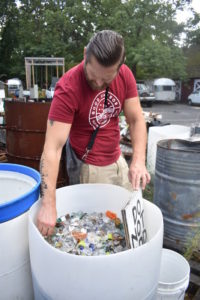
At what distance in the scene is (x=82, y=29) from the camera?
20.7 m

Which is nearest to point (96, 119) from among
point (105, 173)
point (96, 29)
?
point (105, 173)

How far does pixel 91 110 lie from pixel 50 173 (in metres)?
0.48

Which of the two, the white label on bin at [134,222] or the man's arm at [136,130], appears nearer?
the white label on bin at [134,222]

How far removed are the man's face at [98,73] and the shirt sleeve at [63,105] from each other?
0.13m

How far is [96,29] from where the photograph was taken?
20594mm

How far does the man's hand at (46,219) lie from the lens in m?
1.25

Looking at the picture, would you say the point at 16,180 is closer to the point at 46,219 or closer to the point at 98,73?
the point at 46,219

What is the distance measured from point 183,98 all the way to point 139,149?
2776cm

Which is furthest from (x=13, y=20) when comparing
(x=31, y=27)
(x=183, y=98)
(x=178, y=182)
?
(x=178, y=182)

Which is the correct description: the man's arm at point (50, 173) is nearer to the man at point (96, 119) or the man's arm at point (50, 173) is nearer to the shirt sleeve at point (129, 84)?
the man at point (96, 119)

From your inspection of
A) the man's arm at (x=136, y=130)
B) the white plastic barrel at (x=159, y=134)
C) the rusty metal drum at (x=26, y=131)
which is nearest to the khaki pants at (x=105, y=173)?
the man's arm at (x=136, y=130)

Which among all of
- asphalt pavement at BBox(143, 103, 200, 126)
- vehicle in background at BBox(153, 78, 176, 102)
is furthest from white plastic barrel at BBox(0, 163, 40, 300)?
vehicle in background at BBox(153, 78, 176, 102)

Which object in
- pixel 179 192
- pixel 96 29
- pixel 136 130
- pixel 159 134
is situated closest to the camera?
pixel 136 130

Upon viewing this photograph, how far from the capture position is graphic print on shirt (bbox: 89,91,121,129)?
162cm
